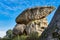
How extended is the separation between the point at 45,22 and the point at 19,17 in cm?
282

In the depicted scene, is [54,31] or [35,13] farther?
[35,13]

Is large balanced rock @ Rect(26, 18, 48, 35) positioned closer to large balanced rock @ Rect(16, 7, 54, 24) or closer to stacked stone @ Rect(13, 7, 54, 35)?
stacked stone @ Rect(13, 7, 54, 35)

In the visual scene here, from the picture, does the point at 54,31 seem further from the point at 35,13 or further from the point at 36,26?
the point at 35,13

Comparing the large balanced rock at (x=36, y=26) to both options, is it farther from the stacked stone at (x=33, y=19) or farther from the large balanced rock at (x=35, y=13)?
the large balanced rock at (x=35, y=13)

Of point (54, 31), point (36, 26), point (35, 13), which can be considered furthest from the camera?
point (35, 13)

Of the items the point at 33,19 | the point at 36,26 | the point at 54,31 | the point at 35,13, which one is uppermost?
the point at 35,13

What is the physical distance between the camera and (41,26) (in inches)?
657

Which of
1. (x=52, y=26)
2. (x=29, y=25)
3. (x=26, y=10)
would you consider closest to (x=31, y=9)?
(x=26, y=10)

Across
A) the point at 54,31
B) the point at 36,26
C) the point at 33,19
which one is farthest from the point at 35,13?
the point at 54,31

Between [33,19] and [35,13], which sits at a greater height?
[35,13]

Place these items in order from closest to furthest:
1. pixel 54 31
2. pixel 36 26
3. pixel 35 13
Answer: pixel 54 31 → pixel 36 26 → pixel 35 13

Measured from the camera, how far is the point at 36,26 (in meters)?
→ 16.5

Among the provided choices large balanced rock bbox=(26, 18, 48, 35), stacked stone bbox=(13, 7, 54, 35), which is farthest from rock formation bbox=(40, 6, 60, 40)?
stacked stone bbox=(13, 7, 54, 35)

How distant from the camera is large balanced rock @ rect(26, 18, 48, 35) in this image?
53.3ft
